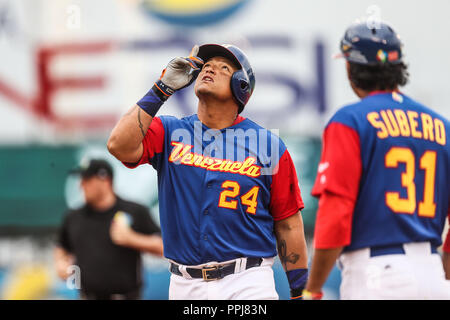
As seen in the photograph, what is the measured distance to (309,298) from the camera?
364 cm

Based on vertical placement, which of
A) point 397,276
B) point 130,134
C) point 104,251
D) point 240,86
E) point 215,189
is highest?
point 240,86

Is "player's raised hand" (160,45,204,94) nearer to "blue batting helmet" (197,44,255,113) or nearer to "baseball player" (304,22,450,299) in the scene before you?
"blue batting helmet" (197,44,255,113)

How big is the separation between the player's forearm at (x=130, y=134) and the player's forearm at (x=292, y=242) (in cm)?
103

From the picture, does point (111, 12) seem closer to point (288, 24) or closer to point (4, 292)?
point (288, 24)

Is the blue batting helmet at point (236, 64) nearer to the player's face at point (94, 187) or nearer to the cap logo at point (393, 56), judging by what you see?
the cap logo at point (393, 56)

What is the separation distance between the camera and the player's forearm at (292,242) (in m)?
4.41

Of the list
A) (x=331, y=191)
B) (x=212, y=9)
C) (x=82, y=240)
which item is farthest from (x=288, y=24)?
(x=331, y=191)

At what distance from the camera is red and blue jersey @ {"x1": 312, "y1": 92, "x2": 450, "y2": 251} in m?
3.48

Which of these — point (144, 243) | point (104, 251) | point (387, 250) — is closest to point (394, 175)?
point (387, 250)

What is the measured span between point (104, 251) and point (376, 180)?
3.98m

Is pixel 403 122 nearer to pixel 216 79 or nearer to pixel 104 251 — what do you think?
pixel 216 79

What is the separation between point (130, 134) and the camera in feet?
13.1

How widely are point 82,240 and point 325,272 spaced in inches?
156

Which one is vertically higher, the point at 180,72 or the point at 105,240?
the point at 180,72
